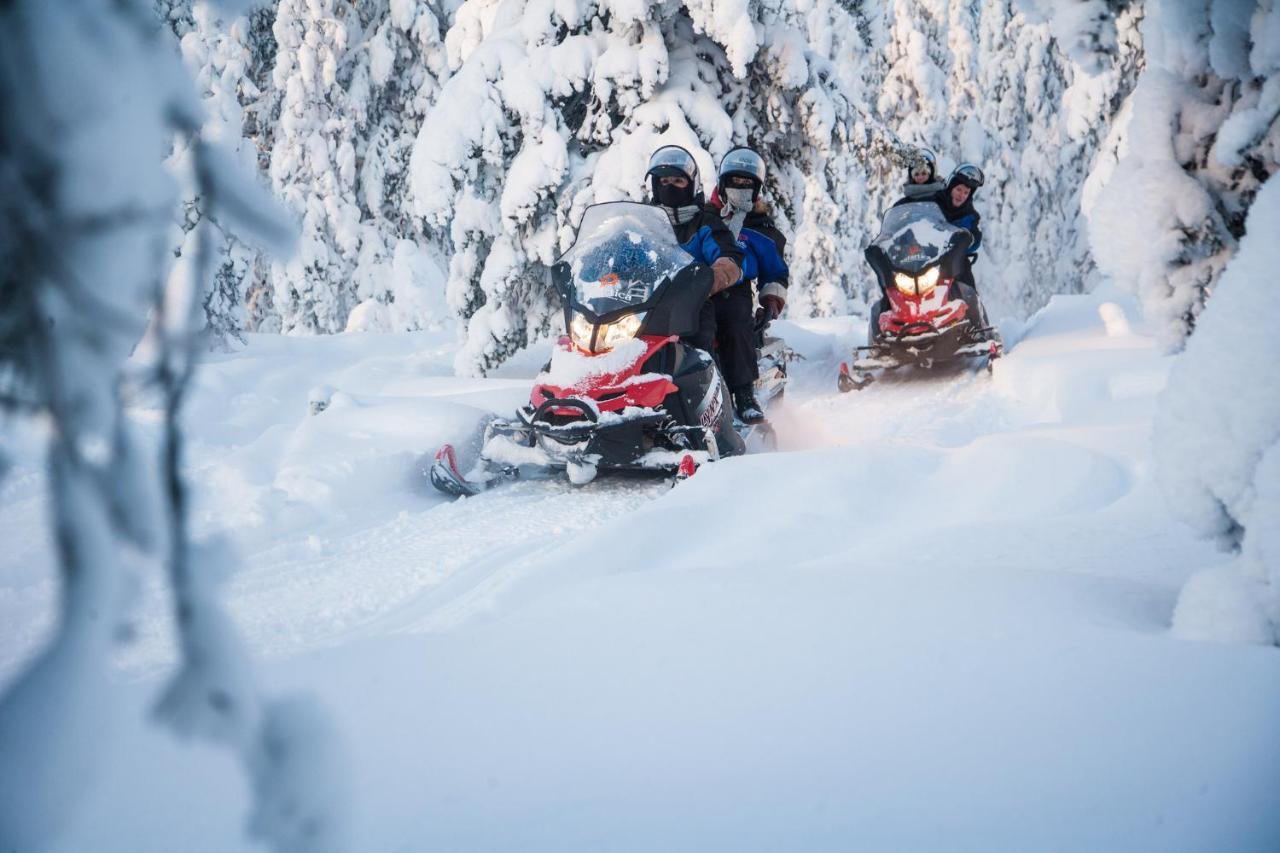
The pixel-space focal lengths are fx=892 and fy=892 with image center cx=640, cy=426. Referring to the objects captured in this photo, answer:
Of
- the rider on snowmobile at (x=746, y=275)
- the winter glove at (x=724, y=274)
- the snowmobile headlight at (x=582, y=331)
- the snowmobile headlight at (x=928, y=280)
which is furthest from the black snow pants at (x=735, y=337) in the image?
the snowmobile headlight at (x=928, y=280)

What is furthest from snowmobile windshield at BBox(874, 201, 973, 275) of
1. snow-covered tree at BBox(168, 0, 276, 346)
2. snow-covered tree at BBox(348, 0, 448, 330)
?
snow-covered tree at BBox(348, 0, 448, 330)

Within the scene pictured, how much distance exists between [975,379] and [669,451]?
429cm

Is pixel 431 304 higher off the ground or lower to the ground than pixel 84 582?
lower

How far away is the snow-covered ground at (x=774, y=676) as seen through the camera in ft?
3.71

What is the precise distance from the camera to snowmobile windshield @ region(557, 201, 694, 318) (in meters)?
5.20

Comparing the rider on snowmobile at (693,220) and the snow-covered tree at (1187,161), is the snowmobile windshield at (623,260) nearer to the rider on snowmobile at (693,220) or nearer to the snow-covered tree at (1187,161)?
the rider on snowmobile at (693,220)

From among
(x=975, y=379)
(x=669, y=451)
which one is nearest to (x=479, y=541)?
(x=669, y=451)

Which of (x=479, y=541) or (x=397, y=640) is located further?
(x=479, y=541)

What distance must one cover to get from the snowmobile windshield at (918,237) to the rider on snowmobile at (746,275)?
189 cm

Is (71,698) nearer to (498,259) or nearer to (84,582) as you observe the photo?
(84,582)

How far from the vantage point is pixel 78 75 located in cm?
61

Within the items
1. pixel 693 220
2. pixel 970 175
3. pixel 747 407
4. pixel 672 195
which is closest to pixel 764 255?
pixel 693 220

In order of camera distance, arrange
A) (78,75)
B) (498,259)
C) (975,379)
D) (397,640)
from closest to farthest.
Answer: (78,75)
(397,640)
(975,379)
(498,259)

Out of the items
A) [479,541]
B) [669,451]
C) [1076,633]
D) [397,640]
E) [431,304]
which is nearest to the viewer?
[1076,633]
